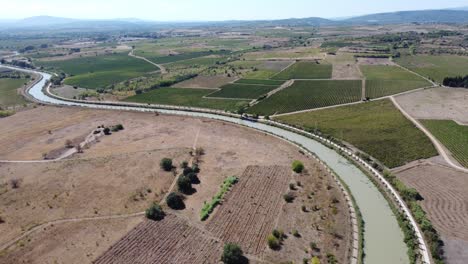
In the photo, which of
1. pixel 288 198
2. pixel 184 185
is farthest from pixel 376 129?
pixel 184 185

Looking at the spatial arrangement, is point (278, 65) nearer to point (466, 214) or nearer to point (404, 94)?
point (404, 94)

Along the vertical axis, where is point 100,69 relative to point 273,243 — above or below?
above

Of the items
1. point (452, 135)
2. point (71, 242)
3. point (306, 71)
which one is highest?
point (306, 71)

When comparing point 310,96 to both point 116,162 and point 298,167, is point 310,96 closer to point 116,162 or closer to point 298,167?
point 298,167

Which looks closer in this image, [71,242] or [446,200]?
[71,242]

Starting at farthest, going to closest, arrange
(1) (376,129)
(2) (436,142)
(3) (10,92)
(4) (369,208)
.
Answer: (3) (10,92), (1) (376,129), (2) (436,142), (4) (369,208)

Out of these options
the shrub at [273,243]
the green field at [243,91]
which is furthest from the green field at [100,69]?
the shrub at [273,243]

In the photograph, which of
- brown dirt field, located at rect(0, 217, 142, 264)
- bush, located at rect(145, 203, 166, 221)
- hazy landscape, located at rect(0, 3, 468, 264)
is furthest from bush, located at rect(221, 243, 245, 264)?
brown dirt field, located at rect(0, 217, 142, 264)
